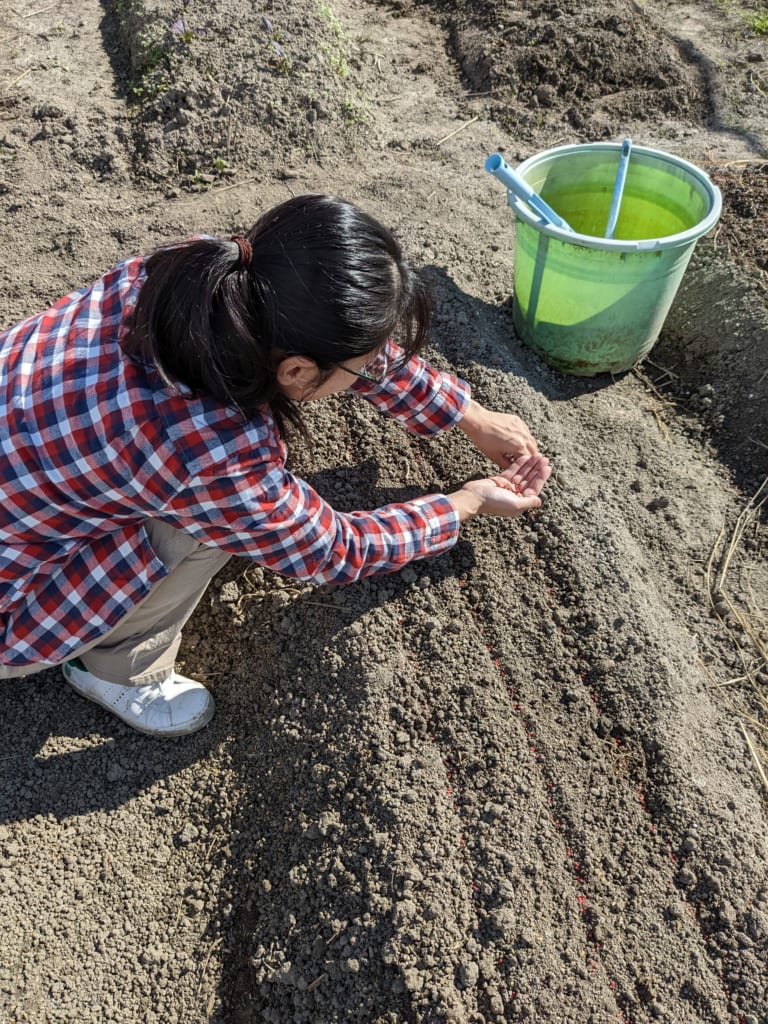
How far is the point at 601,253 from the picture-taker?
2221 mm

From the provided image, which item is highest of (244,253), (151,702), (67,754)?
(244,253)

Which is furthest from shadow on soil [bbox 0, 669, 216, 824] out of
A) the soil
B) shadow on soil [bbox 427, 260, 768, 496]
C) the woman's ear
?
shadow on soil [bbox 427, 260, 768, 496]

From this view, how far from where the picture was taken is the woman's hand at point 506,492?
1.85 meters

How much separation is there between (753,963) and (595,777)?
1.47 ft

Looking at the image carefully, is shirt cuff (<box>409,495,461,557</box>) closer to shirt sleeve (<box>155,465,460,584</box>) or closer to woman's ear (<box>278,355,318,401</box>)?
shirt sleeve (<box>155,465,460,584</box>)

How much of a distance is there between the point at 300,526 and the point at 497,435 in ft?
2.51

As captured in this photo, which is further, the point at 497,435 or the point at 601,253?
the point at 601,253

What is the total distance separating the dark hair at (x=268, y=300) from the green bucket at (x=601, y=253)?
1.14 metres

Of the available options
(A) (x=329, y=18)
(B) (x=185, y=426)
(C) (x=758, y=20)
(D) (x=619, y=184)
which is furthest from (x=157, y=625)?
(C) (x=758, y=20)

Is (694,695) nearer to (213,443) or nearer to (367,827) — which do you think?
(367,827)

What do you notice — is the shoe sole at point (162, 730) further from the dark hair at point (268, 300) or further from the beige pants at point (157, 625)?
the dark hair at point (268, 300)

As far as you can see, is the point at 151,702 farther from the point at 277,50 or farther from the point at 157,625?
the point at 277,50

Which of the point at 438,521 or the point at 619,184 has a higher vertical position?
the point at 619,184

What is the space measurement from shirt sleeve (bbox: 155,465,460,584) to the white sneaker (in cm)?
58
